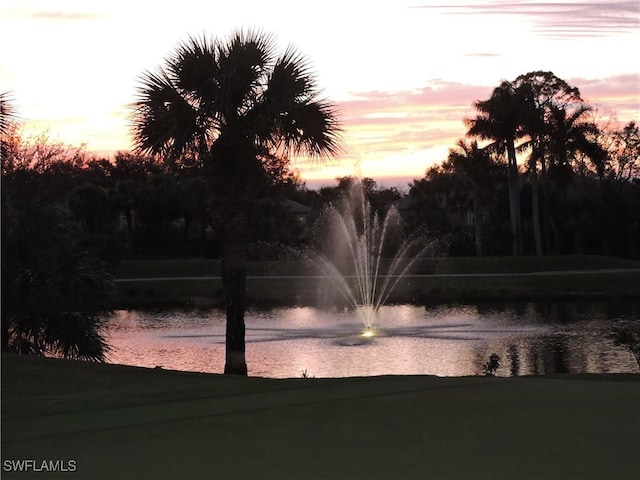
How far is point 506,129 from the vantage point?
63.2 m

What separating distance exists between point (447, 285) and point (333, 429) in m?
38.3

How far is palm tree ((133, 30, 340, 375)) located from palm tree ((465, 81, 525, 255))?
43863 millimetres

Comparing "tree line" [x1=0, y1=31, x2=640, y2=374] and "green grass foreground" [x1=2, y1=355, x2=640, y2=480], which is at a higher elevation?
"tree line" [x1=0, y1=31, x2=640, y2=374]

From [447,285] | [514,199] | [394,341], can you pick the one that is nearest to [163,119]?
[394,341]

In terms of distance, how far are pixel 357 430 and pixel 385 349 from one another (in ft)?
56.5

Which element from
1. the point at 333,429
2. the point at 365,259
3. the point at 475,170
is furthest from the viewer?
the point at 475,170

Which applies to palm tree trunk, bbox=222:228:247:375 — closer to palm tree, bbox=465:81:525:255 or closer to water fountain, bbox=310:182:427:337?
water fountain, bbox=310:182:427:337

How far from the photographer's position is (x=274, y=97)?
19.6 meters

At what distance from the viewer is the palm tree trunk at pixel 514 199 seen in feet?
203

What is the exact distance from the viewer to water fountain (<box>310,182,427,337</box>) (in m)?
41.6

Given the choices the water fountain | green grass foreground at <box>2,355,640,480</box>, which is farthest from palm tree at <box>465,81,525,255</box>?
green grass foreground at <box>2,355,640,480</box>

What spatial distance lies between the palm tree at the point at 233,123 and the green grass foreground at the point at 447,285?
23048mm

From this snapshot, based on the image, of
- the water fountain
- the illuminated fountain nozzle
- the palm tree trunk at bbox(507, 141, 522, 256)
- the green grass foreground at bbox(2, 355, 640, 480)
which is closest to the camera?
the green grass foreground at bbox(2, 355, 640, 480)

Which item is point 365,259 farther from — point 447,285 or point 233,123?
point 233,123
